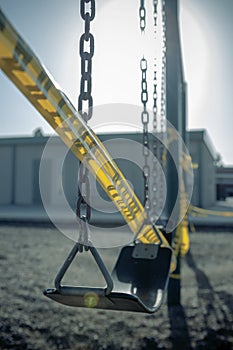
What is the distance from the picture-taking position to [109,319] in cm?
322

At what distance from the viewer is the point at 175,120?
3939 mm

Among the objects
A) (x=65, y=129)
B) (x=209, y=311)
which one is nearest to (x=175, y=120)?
(x=209, y=311)

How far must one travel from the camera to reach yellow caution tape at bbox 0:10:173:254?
99 centimetres

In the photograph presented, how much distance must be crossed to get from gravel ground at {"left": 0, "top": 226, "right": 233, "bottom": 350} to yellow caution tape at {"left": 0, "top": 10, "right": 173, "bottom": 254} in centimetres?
140

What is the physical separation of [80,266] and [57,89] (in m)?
4.41

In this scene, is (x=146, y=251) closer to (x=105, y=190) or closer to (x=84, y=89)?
(x=105, y=190)

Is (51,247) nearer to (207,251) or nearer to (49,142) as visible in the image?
(207,251)

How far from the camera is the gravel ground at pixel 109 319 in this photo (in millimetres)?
2744

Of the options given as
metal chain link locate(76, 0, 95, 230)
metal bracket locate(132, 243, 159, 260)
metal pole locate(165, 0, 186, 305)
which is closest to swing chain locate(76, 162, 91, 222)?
metal chain link locate(76, 0, 95, 230)

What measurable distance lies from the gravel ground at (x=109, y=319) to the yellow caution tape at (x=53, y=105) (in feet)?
4.60

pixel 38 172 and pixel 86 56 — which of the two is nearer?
pixel 86 56

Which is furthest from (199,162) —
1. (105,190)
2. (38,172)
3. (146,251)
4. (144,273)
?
(105,190)

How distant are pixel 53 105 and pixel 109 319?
2492 mm

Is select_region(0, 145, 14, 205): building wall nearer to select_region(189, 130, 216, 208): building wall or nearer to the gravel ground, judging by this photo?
select_region(189, 130, 216, 208): building wall
